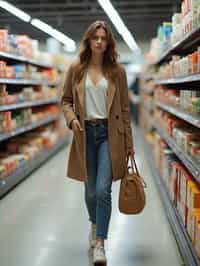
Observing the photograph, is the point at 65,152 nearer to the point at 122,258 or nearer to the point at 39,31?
the point at 39,31

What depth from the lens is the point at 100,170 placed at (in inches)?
106

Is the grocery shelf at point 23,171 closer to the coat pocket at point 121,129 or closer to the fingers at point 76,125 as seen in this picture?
the fingers at point 76,125

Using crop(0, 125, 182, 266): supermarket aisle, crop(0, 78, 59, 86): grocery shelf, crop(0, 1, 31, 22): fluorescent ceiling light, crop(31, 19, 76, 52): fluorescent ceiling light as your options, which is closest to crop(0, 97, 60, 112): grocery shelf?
crop(0, 78, 59, 86): grocery shelf

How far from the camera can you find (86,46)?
2.79m

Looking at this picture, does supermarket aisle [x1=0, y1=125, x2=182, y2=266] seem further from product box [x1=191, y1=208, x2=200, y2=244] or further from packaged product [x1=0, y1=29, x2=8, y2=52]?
packaged product [x1=0, y1=29, x2=8, y2=52]

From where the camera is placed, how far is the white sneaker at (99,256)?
8.77 feet

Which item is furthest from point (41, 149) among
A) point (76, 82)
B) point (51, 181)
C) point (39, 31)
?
point (76, 82)

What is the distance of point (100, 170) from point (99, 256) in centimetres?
61

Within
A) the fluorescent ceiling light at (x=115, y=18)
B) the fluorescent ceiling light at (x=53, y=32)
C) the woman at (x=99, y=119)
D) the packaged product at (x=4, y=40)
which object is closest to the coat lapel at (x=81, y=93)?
the woman at (x=99, y=119)

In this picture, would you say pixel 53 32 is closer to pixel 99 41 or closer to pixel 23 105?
pixel 23 105

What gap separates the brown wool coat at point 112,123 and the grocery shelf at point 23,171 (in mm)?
1912

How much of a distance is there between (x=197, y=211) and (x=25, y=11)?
177 inches

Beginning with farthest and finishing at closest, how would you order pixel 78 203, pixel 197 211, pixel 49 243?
A: pixel 78 203 → pixel 49 243 → pixel 197 211

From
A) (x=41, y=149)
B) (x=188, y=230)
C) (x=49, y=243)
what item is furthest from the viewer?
(x=41, y=149)
